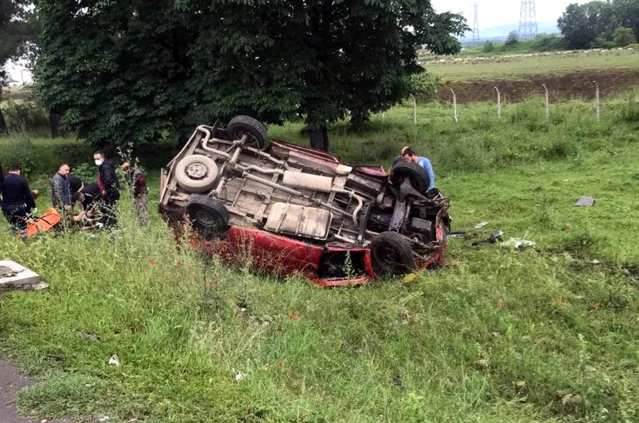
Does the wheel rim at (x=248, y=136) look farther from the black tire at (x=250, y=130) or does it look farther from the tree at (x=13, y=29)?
the tree at (x=13, y=29)

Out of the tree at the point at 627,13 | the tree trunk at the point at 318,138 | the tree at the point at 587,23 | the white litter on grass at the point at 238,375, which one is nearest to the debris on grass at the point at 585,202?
the tree trunk at the point at 318,138

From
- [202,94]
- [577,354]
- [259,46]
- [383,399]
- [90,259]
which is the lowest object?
[577,354]

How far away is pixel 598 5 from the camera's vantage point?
292 feet

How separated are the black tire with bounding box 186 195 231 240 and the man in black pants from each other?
2868 millimetres

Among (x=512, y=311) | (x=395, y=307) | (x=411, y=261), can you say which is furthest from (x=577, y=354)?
(x=411, y=261)

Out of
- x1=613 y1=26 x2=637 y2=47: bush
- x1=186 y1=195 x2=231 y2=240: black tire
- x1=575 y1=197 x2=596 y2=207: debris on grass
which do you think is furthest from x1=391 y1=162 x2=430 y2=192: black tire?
x1=613 y1=26 x2=637 y2=47: bush

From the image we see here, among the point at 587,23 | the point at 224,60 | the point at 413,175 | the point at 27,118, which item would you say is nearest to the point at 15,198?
the point at 413,175

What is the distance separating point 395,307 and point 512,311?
3.93 ft

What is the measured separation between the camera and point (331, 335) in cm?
536

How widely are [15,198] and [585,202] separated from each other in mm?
9233

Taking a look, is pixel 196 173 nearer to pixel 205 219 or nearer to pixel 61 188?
pixel 205 219

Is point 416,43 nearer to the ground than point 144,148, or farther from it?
farther from it

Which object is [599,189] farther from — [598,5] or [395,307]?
[598,5]

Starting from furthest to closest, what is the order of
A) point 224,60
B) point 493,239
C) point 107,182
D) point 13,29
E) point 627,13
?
point 627,13 < point 13,29 < point 224,60 < point 107,182 < point 493,239
